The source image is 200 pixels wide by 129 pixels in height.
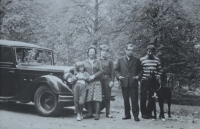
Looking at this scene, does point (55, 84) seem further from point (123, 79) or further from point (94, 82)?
point (123, 79)

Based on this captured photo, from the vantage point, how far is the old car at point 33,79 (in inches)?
272

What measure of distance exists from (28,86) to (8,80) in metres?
0.96

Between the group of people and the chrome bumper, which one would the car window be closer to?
the chrome bumper

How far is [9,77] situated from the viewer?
26.1ft

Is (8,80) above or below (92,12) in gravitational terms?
below

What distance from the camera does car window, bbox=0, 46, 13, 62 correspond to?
8.01 metres

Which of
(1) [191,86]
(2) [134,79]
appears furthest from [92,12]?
(2) [134,79]

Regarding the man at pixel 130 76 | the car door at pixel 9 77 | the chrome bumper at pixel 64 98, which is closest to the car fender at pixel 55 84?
the chrome bumper at pixel 64 98

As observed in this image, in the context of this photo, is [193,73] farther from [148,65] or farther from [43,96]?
[43,96]

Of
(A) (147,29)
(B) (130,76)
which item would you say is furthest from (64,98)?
(A) (147,29)

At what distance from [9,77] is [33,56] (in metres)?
1.01

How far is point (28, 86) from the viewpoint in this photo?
24.1ft

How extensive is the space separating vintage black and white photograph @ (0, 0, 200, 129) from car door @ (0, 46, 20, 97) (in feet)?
0.10

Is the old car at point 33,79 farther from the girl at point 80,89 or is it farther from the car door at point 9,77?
the girl at point 80,89
